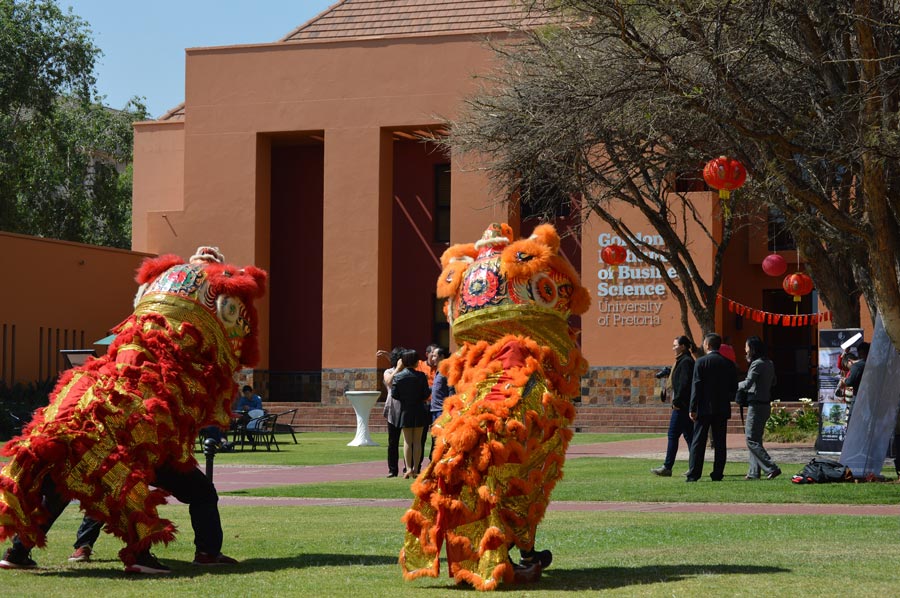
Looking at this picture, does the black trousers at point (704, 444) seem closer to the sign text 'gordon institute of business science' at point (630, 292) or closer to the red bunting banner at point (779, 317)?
the red bunting banner at point (779, 317)

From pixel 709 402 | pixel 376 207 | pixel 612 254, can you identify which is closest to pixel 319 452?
pixel 612 254

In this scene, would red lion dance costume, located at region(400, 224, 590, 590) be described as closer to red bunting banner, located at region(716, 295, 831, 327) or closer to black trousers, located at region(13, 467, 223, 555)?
black trousers, located at region(13, 467, 223, 555)

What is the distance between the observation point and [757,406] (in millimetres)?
15727

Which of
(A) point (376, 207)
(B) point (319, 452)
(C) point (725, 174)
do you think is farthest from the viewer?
(A) point (376, 207)

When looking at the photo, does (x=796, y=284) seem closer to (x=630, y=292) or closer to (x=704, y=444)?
(x=630, y=292)

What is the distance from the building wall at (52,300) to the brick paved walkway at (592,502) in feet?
41.6

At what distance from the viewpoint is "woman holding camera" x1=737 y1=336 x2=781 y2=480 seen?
15.6m

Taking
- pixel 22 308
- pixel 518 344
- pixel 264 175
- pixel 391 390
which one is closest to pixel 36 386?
pixel 22 308

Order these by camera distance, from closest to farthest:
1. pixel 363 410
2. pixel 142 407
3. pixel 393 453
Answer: pixel 142 407, pixel 393 453, pixel 363 410

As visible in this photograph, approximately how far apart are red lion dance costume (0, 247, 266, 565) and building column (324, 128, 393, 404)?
2460 centimetres

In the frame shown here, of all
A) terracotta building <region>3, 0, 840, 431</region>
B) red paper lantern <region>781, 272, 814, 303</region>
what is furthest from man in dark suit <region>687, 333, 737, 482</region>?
terracotta building <region>3, 0, 840, 431</region>

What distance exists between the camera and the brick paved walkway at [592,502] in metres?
12.4

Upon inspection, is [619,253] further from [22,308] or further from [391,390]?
[22,308]

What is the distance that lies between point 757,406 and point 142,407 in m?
9.62
